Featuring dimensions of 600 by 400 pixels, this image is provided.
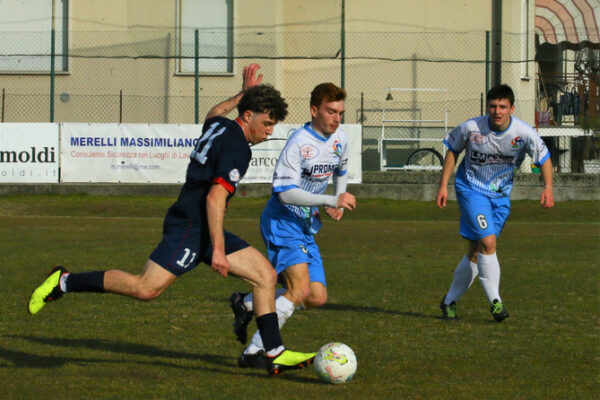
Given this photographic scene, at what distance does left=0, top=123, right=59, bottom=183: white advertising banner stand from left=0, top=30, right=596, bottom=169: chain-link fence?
9.04 ft

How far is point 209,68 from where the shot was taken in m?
25.1

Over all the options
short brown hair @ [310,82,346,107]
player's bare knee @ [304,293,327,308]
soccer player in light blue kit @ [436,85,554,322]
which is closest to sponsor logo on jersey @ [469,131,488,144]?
soccer player in light blue kit @ [436,85,554,322]

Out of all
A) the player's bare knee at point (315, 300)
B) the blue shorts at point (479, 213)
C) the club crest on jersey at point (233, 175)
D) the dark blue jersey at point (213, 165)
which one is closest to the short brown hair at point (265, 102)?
the dark blue jersey at point (213, 165)

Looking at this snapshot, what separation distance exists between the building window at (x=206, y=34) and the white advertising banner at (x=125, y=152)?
3.12 metres

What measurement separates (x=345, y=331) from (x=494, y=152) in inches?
83.2

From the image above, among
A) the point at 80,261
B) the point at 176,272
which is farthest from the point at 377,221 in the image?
the point at 176,272

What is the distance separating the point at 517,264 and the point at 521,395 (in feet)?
22.2

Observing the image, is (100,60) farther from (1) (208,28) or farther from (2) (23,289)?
(2) (23,289)

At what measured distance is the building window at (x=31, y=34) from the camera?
24750 mm

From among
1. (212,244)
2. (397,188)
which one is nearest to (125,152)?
(397,188)

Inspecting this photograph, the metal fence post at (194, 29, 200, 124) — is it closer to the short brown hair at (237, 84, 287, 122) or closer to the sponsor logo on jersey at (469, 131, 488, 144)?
the sponsor logo on jersey at (469, 131, 488, 144)

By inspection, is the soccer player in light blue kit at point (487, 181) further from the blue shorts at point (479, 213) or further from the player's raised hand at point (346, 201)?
the player's raised hand at point (346, 201)

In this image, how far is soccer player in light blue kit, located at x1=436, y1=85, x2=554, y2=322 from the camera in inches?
315

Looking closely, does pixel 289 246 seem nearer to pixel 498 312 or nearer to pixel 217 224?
pixel 217 224
